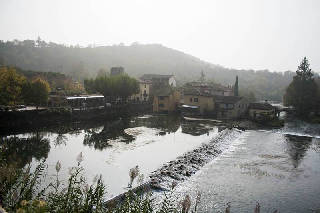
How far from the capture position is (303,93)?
72.1 meters

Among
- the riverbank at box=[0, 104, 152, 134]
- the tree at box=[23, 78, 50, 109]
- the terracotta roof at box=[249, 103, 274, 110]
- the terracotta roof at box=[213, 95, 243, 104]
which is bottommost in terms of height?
the riverbank at box=[0, 104, 152, 134]

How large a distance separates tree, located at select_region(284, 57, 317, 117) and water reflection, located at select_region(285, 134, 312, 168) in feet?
91.8

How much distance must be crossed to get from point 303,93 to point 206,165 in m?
54.8

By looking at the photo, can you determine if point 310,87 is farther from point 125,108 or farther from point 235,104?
point 125,108

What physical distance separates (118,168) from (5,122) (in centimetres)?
2336

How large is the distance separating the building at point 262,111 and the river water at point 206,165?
8140mm

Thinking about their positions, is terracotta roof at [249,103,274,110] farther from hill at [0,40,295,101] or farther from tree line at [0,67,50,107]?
hill at [0,40,295,101]

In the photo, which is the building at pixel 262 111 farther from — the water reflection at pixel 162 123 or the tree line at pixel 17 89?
the tree line at pixel 17 89

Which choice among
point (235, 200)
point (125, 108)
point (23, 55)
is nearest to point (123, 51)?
point (23, 55)

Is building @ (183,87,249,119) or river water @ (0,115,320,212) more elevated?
building @ (183,87,249,119)

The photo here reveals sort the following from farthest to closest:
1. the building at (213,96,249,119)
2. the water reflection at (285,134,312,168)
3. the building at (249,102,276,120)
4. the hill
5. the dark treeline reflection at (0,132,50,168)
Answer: the hill, the building at (213,96,249,119), the building at (249,102,276,120), the water reflection at (285,134,312,168), the dark treeline reflection at (0,132,50,168)

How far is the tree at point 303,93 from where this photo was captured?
235ft

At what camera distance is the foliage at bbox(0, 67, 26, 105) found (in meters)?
43.8

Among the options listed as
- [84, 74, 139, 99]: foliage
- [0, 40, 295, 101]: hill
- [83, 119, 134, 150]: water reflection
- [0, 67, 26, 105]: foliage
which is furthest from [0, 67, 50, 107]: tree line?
[0, 40, 295, 101]: hill
